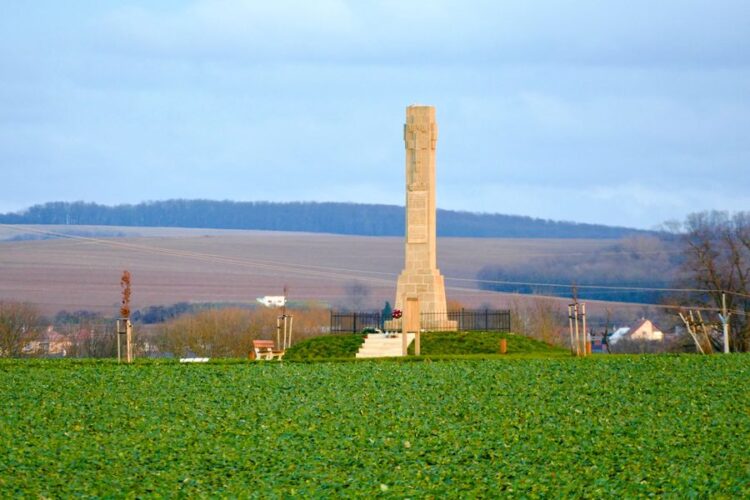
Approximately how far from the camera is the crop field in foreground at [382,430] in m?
20.1

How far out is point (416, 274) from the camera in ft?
165

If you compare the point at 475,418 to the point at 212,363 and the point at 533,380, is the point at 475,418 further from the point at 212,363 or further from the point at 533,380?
the point at 212,363

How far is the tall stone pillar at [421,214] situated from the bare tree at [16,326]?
69.3ft

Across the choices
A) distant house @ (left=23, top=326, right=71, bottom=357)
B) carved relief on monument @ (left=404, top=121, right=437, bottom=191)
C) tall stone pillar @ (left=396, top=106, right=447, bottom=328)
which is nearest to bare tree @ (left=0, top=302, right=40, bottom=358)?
distant house @ (left=23, top=326, right=71, bottom=357)

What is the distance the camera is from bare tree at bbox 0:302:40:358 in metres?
64.8

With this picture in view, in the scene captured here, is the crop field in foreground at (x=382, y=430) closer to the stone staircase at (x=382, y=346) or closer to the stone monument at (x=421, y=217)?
the stone staircase at (x=382, y=346)

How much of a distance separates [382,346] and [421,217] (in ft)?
19.8

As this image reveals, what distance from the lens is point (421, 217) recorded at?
5041 centimetres

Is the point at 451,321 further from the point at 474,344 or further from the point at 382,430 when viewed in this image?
the point at 382,430

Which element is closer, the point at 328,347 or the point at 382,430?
the point at 382,430

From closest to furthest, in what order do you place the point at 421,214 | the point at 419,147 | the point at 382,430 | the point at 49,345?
the point at 382,430 < the point at 419,147 < the point at 421,214 < the point at 49,345

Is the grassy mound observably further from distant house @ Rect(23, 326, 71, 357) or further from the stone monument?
distant house @ Rect(23, 326, 71, 357)

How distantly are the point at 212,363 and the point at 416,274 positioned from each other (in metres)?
12.8

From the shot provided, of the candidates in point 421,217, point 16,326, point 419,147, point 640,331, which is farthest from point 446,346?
point 640,331
